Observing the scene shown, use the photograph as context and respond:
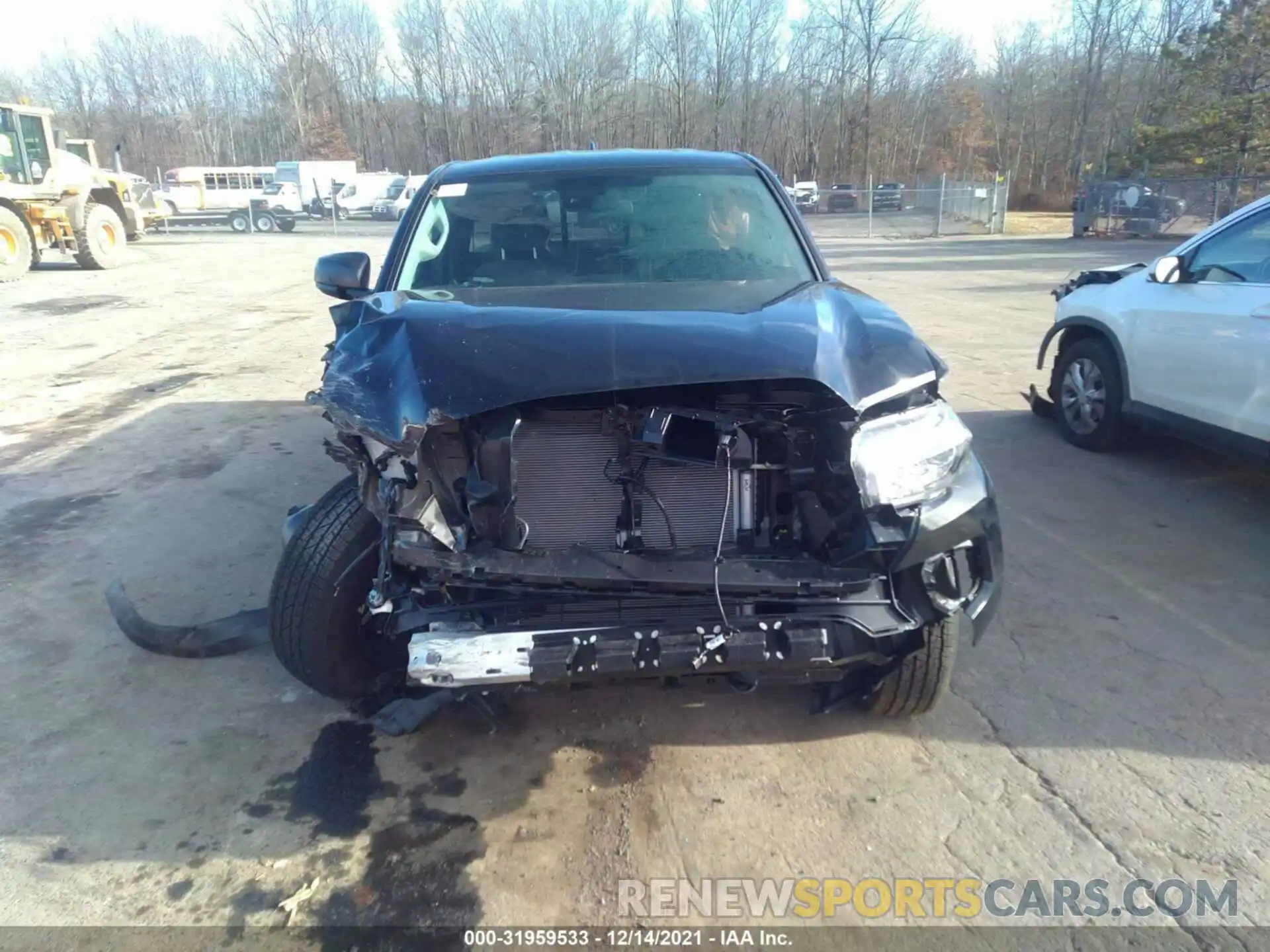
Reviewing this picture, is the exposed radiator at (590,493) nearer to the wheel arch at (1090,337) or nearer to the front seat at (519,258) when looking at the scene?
the front seat at (519,258)

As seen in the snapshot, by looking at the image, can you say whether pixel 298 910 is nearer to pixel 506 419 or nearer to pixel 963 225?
pixel 506 419

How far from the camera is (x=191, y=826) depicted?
2738 millimetres

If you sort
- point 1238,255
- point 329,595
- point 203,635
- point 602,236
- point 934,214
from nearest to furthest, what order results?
1. point 329,595
2. point 203,635
3. point 602,236
4. point 1238,255
5. point 934,214

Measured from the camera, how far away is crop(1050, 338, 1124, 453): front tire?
238 inches

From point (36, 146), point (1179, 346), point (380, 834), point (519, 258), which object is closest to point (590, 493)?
point (380, 834)

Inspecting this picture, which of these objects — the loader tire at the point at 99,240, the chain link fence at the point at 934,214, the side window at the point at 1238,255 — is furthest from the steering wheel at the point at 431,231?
the chain link fence at the point at 934,214

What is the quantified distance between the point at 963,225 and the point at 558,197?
3174cm

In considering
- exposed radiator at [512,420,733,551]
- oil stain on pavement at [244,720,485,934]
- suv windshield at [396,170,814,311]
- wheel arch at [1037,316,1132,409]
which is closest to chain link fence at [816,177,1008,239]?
wheel arch at [1037,316,1132,409]

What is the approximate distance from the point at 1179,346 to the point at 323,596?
5017 mm

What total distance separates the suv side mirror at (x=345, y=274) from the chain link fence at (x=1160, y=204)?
87.1ft

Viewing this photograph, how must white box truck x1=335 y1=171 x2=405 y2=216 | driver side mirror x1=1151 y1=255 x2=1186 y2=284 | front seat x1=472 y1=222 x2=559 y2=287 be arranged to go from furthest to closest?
white box truck x1=335 y1=171 x2=405 y2=216
driver side mirror x1=1151 y1=255 x2=1186 y2=284
front seat x1=472 y1=222 x2=559 y2=287

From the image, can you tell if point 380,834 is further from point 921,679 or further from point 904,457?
point 904,457

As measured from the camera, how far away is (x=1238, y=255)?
16.9 feet

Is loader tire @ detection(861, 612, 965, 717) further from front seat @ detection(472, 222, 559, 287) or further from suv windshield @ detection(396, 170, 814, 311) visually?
front seat @ detection(472, 222, 559, 287)
